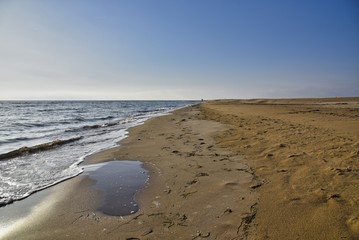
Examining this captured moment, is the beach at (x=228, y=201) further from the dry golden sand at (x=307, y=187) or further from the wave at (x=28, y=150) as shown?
the wave at (x=28, y=150)

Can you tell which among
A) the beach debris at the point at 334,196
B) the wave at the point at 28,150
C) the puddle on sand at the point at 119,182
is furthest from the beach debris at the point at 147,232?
the wave at the point at 28,150

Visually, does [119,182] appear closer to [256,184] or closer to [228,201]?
[228,201]

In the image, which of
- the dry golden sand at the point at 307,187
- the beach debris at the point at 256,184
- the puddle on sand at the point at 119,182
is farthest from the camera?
the beach debris at the point at 256,184

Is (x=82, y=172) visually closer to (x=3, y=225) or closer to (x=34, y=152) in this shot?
(x=3, y=225)

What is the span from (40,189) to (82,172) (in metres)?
1.38

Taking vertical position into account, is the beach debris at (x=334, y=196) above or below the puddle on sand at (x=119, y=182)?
above

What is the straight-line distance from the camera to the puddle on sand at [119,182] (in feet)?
14.1

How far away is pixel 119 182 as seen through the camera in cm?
572

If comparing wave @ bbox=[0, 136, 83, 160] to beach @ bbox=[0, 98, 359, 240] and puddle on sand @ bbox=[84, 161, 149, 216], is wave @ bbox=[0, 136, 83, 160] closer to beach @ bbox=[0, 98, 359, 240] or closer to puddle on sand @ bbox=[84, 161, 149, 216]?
puddle on sand @ bbox=[84, 161, 149, 216]

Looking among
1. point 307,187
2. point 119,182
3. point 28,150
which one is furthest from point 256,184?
point 28,150

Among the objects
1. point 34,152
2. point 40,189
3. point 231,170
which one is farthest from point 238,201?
point 34,152

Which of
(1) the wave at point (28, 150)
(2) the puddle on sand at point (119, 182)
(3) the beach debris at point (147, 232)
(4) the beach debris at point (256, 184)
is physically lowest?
(1) the wave at point (28, 150)

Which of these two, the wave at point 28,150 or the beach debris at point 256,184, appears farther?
the wave at point 28,150

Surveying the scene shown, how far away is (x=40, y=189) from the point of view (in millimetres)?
5434
